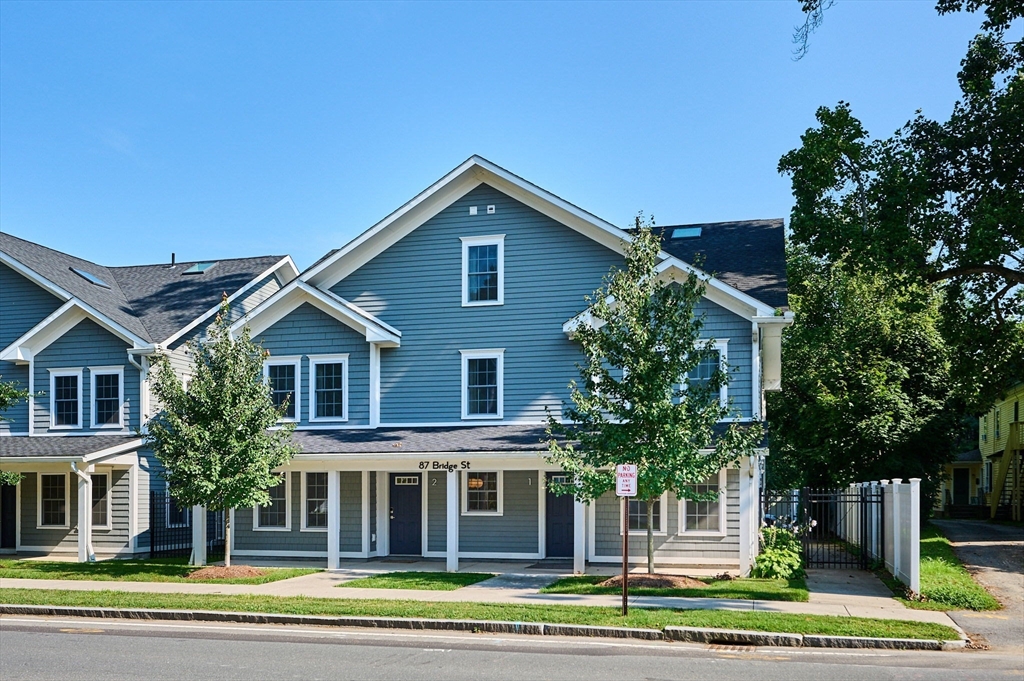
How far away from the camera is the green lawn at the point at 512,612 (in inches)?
577

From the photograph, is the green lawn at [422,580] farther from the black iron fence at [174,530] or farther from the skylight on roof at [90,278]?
the skylight on roof at [90,278]

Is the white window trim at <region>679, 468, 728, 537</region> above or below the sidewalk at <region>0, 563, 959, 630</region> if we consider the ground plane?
above

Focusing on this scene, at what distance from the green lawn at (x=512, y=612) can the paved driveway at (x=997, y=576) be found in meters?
1.03

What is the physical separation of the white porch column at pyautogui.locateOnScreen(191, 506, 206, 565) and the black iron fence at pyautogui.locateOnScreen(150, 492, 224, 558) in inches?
135

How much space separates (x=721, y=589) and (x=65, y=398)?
19933 mm

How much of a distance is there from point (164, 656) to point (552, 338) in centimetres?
1444

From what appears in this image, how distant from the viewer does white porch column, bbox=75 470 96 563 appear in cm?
2680

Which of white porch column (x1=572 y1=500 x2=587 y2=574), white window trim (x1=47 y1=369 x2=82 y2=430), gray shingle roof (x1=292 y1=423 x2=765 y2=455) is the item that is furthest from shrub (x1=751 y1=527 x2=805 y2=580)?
white window trim (x1=47 y1=369 x2=82 y2=430)

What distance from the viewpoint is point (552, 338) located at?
25844 millimetres

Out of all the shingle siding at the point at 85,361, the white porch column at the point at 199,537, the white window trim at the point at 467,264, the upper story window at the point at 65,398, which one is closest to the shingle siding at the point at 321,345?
the white window trim at the point at 467,264

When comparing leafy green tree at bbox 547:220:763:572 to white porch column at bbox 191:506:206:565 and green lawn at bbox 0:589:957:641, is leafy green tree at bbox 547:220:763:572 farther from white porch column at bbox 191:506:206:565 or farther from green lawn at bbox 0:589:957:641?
white porch column at bbox 191:506:206:565

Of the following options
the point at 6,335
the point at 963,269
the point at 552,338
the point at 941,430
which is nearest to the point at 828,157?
the point at 963,269

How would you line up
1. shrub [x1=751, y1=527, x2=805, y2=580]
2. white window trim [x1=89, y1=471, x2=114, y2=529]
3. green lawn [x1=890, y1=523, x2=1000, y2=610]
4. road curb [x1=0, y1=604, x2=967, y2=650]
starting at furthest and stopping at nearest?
white window trim [x1=89, y1=471, x2=114, y2=529], shrub [x1=751, y1=527, x2=805, y2=580], green lawn [x1=890, y1=523, x2=1000, y2=610], road curb [x1=0, y1=604, x2=967, y2=650]

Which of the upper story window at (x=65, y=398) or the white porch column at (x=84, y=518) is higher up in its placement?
the upper story window at (x=65, y=398)
